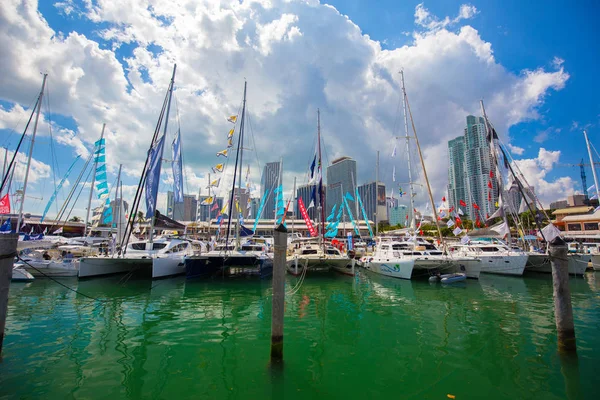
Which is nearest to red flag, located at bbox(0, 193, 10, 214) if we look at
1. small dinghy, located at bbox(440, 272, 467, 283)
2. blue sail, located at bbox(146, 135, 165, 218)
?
blue sail, located at bbox(146, 135, 165, 218)

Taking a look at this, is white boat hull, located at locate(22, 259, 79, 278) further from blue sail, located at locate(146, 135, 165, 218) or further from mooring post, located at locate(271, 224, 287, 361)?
mooring post, located at locate(271, 224, 287, 361)

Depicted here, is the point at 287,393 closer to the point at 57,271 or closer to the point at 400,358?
the point at 400,358

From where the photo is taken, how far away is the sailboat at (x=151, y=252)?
21.8 metres

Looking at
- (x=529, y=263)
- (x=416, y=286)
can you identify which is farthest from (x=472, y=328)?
(x=529, y=263)

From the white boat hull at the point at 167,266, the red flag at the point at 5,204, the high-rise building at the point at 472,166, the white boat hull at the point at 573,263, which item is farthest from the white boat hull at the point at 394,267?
the red flag at the point at 5,204

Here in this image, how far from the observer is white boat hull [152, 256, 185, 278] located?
21.8 meters

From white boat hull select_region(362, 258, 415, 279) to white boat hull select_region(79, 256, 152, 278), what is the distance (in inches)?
727

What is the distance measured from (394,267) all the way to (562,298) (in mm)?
16227

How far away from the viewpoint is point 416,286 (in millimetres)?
20953

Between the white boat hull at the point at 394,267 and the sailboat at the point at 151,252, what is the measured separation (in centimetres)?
1637

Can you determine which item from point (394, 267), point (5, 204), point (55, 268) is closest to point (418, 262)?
point (394, 267)

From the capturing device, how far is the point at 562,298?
815 cm

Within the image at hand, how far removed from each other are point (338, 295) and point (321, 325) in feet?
22.3

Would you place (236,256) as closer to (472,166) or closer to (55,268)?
(55,268)
